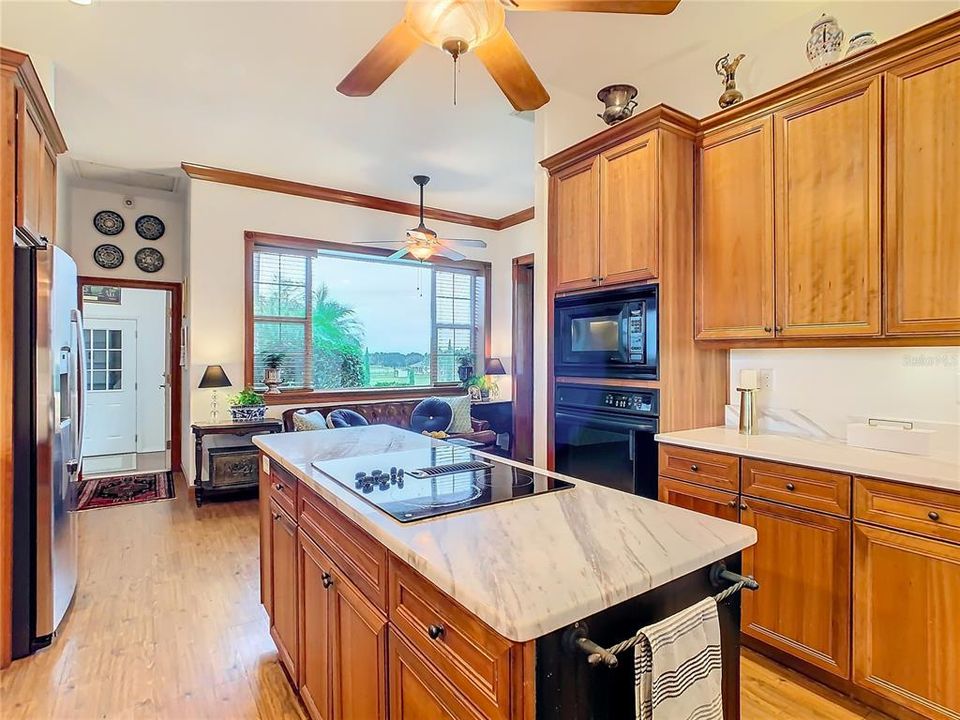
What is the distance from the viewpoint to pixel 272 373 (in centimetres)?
511

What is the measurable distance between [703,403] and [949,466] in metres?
1.04

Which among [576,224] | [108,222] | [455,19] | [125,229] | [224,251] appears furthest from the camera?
[125,229]

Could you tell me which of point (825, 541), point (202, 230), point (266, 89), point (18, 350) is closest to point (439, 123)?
point (266, 89)

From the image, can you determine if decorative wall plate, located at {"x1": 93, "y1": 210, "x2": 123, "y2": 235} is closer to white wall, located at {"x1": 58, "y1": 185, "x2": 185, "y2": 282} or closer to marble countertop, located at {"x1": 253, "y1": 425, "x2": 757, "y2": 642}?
white wall, located at {"x1": 58, "y1": 185, "x2": 185, "y2": 282}

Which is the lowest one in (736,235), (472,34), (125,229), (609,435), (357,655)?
(357,655)

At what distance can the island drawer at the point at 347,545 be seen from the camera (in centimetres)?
123

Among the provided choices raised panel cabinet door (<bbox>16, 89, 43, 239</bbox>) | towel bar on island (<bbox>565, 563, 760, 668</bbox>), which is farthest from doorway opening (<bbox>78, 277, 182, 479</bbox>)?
towel bar on island (<bbox>565, 563, 760, 668</bbox>)

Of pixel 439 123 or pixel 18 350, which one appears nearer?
pixel 18 350

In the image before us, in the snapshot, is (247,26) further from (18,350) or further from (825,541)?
(825,541)

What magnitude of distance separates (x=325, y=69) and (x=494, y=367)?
418 cm

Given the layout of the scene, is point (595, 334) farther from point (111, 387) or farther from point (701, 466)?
point (111, 387)

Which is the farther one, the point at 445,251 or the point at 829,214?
the point at 445,251

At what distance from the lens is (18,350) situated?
2.23 metres

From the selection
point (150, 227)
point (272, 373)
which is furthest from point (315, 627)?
point (150, 227)
